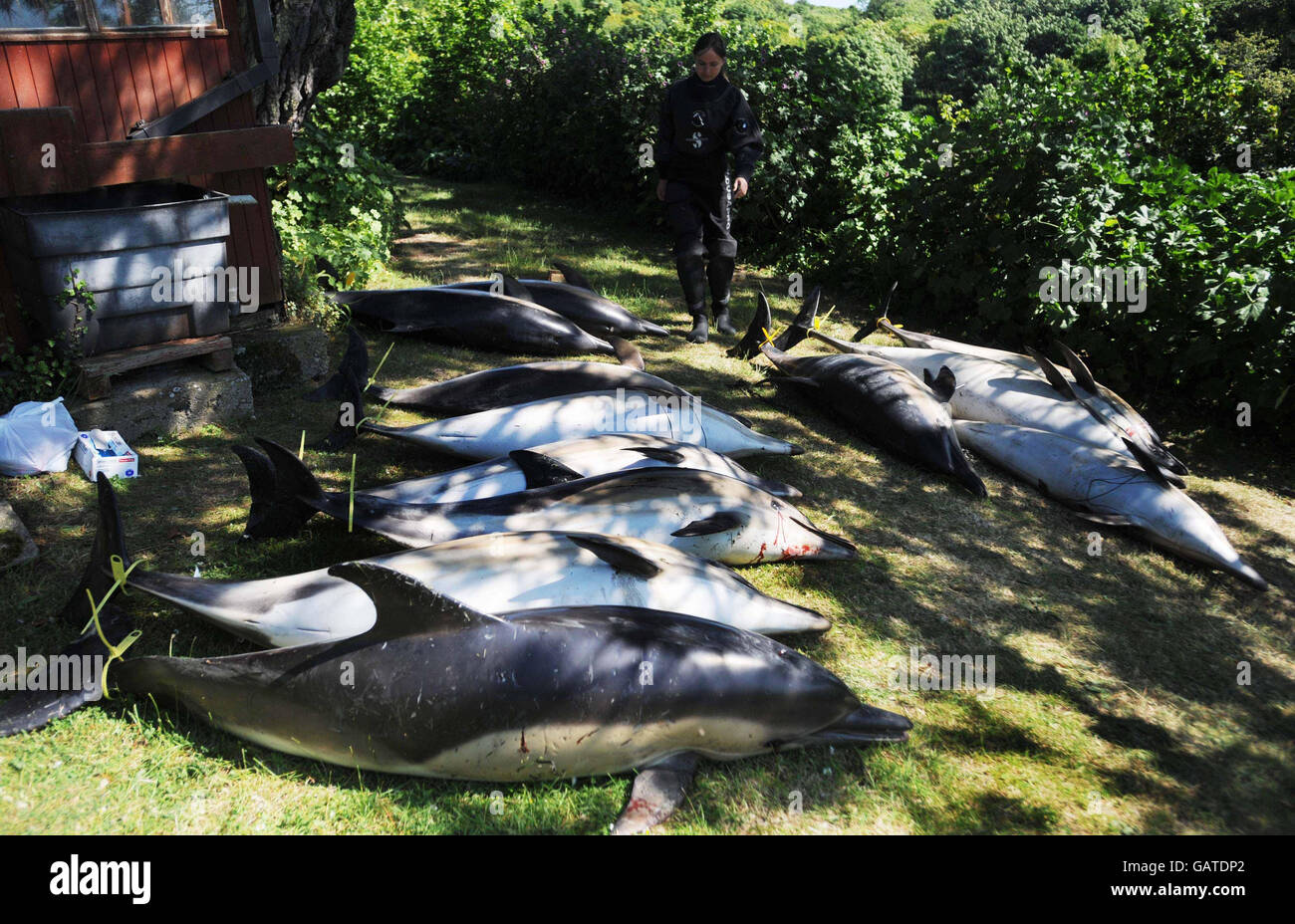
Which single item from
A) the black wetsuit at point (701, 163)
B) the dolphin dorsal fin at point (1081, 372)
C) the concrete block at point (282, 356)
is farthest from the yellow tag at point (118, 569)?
the dolphin dorsal fin at point (1081, 372)

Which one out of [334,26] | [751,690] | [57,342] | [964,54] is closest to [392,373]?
[57,342]

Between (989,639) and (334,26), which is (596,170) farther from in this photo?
(989,639)

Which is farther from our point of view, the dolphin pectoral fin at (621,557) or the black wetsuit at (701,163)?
the black wetsuit at (701,163)

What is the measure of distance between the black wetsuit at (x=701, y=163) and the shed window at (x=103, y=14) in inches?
139

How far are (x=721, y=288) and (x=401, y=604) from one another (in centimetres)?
575

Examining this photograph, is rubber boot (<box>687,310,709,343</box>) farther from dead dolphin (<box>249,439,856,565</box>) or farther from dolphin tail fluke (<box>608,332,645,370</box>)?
dead dolphin (<box>249,439,856,565</box>)

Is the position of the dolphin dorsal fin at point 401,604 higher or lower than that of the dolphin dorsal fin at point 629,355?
lower

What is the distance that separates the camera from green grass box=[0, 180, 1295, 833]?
10.3 ft

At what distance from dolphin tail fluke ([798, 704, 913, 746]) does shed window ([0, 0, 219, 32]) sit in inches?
222

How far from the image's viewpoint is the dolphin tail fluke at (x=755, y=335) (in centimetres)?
748

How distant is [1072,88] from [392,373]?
648 centimetres

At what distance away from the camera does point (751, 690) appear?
131 inches

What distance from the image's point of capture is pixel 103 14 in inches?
215

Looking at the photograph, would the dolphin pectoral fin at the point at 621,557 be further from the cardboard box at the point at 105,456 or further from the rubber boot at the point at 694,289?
the rubber boot at the point at 694,289
